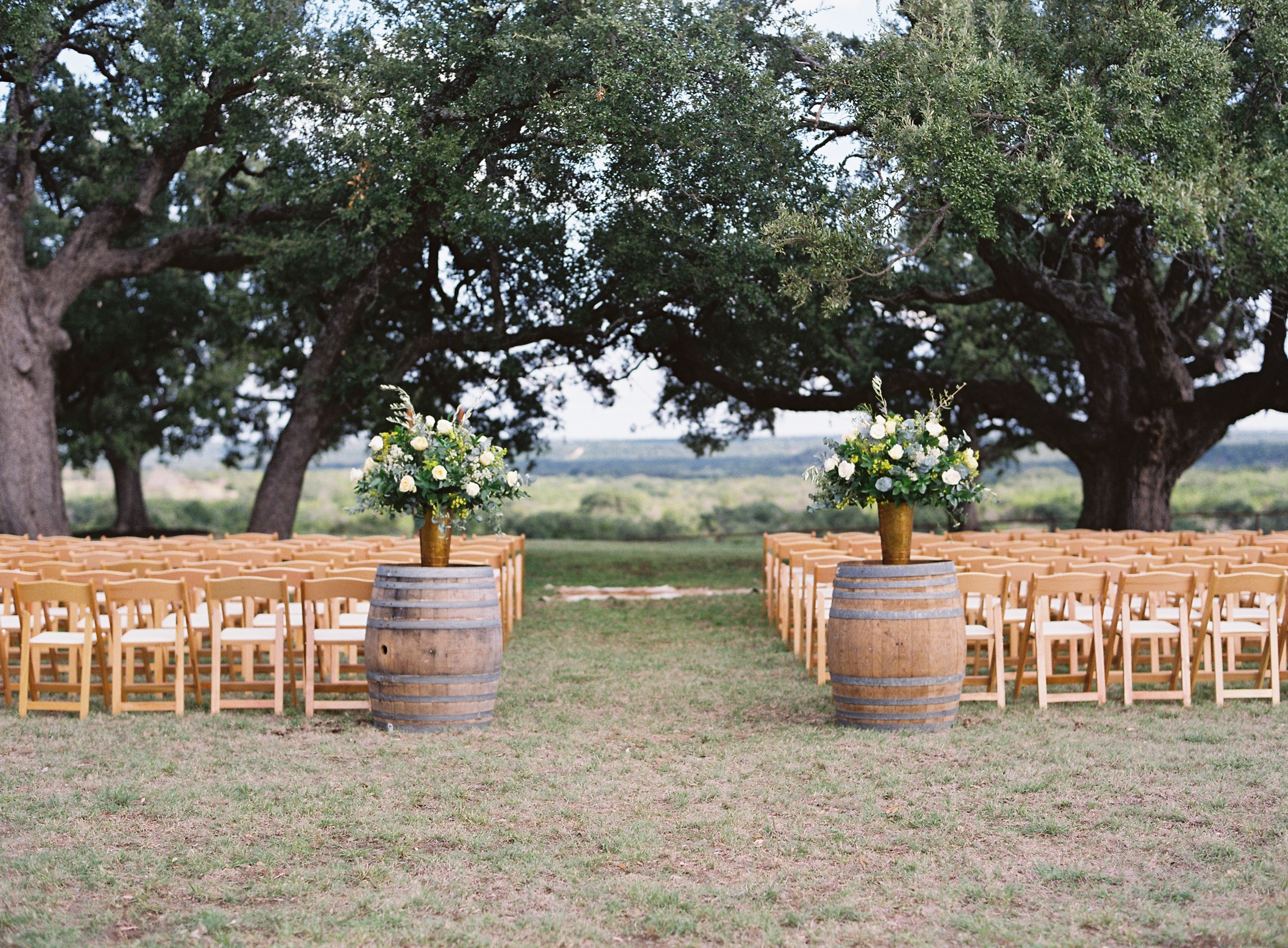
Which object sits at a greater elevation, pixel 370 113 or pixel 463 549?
pixel 370 113

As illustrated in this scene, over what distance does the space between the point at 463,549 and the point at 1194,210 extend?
864 cm

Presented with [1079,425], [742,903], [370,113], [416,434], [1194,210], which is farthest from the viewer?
[1079,425]

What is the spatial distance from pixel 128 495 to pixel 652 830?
2714cm

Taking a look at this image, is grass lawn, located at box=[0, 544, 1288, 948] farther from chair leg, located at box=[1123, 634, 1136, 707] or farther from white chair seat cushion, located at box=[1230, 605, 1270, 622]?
white chair seat cushion, located at box=[1230, 605, 1270, 622]

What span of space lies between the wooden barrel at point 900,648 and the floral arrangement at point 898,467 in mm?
472

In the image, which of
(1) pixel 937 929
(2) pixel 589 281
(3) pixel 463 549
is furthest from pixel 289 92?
(1) pixel 937 929

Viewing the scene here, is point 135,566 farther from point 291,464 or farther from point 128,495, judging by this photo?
point 128,495

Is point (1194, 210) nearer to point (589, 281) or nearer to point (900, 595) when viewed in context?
point (900, 595)

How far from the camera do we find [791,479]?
57.0 meters

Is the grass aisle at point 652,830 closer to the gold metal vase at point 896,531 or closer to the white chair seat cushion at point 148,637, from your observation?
the white chair seat cushion at point 148,637

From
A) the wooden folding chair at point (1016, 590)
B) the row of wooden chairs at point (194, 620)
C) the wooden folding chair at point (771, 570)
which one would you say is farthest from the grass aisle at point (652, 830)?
the wooden folding chair at point (771, 570)

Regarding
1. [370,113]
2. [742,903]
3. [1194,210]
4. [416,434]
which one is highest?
[370,113]

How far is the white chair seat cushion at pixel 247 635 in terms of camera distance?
25.6ft

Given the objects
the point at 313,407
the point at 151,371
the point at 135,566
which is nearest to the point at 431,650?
the point at 135,566
